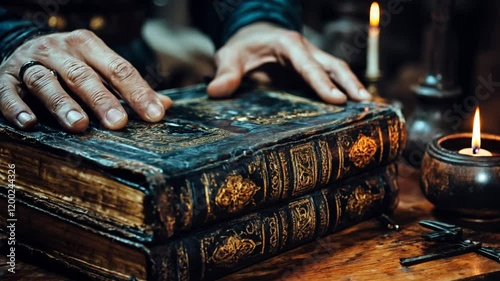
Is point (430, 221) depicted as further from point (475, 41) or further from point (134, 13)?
point (475, 41)

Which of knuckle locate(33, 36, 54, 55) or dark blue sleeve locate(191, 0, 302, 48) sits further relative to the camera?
dark blue sleeve locate(191, 0, 302, 48)

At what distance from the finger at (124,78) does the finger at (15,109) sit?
0.14 meters

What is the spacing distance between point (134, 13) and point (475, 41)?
191 centimetres

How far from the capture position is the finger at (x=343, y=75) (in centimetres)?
134

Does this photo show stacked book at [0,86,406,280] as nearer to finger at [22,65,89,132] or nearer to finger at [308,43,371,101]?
finger at [22,65,89,132]

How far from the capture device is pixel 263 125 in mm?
1118

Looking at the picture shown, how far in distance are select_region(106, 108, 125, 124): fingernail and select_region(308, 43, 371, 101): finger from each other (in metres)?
0.46

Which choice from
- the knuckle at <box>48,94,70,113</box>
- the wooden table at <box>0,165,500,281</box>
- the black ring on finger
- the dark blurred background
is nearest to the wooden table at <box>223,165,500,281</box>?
the wooden table at <box>0,165,500,281</box>

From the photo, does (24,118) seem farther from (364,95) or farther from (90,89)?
(364,95)

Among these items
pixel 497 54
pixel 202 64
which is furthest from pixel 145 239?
pixel 497 54

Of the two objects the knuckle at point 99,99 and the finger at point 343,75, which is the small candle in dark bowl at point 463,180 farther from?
the knuckle at point 99,99

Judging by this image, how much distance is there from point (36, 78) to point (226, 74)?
0.39m

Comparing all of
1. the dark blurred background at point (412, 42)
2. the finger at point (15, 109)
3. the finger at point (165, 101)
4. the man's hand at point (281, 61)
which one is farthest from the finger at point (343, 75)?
the dark blurred background at point (412, 42)

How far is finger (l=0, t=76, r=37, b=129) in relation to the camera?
3.40 ft
